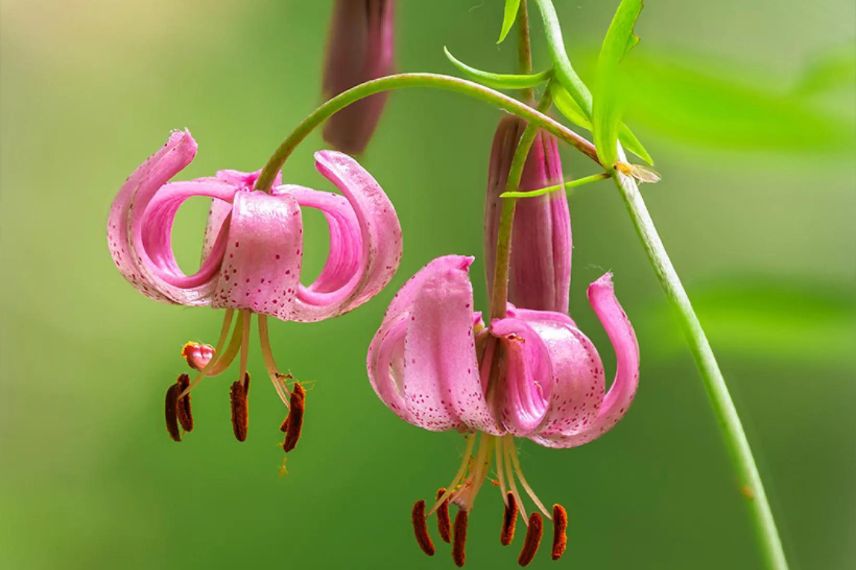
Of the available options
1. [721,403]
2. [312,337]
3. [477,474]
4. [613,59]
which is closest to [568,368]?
[477,474]

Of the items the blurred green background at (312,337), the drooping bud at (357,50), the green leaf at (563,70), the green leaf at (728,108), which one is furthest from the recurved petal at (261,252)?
the blurred green background at (312,337)

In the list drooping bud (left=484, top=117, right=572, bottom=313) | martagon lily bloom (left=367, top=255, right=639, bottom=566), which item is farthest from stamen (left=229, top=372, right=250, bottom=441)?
drooping bud (left=484, top=117, right=572, bottom=313)

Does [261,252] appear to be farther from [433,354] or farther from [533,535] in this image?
[533,535]

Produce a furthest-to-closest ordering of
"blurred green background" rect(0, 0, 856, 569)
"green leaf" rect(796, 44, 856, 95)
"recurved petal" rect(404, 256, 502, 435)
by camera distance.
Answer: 1. "blurred green background" rect(0, 0, 856, 569)
2. "recurved petal" rect(404, 256, 502, 435)
3. "green leaf" rect(796, 44, 856, 95)

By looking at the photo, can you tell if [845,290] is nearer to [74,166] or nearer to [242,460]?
[242,460]

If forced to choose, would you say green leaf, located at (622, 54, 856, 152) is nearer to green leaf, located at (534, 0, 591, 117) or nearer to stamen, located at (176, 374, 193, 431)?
green leaf, located at (534, 0, 591, 117)

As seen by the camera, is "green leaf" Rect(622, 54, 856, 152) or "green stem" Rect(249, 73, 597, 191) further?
"green stem" Rect(249, 73, 597, 191)
